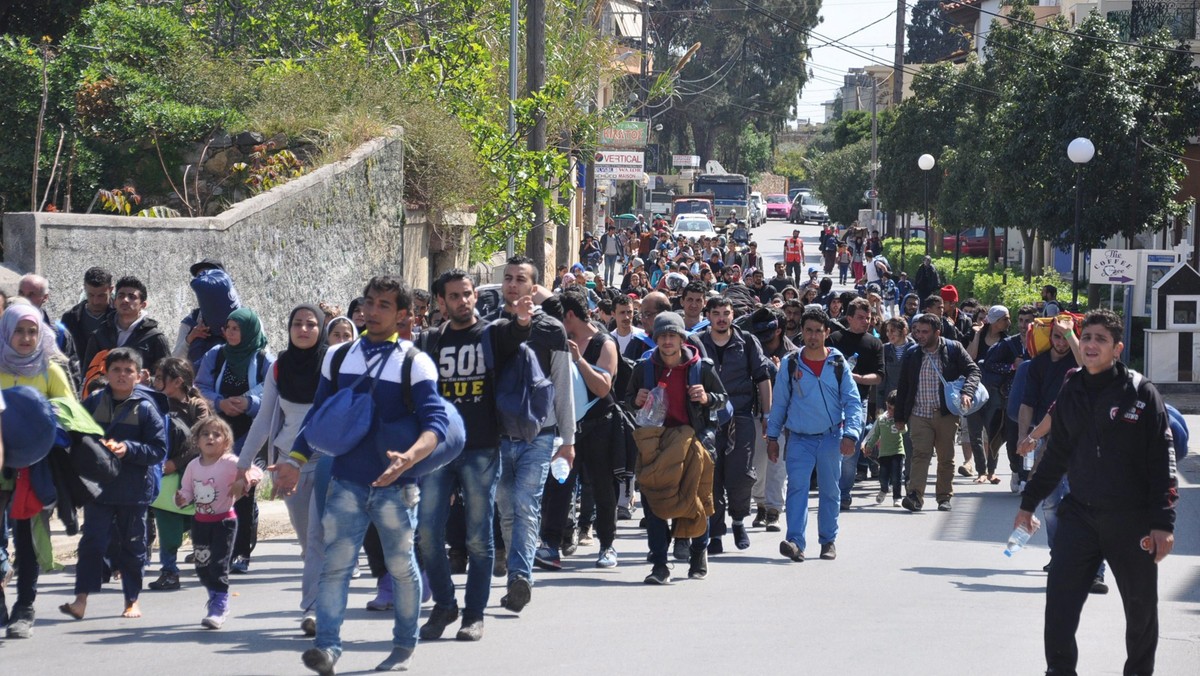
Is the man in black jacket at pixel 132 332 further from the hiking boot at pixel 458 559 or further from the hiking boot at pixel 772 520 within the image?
the hiking boot at pixel 772 520

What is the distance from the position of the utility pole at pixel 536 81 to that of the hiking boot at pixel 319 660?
41.6ft

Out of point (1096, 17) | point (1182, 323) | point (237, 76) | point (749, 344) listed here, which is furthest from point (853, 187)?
point (749, 344)

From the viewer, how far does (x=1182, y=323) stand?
2402 cm

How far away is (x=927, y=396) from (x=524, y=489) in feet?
20.4

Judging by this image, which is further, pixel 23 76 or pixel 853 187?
pixel 853 187

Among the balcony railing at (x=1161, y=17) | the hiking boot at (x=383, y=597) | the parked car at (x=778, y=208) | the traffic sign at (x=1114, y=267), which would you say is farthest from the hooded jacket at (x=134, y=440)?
the parked car at (x=778, y=208)

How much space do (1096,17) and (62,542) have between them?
2473 cm

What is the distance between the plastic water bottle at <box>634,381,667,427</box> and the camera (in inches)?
375

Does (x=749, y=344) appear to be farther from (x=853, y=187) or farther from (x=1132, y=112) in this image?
(x=853, y=187)

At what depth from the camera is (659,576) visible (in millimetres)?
9539

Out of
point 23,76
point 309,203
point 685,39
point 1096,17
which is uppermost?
point 685,39

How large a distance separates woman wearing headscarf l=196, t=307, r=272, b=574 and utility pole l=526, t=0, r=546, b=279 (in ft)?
32.2

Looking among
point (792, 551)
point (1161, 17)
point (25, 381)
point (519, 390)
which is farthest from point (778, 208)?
point (25, 381)

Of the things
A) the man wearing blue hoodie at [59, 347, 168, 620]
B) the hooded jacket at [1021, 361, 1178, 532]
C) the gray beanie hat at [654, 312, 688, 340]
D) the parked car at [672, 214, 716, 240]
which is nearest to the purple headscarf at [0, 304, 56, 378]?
the man wearing blue hoodie at [59, 347, 168, 620]
